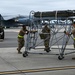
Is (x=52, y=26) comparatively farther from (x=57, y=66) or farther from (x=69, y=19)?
(x=57, y=66)

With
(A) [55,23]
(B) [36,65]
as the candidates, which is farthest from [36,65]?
(A) [55,23]

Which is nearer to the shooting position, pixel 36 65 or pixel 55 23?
pixel 36 65

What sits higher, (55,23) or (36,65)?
(55,23)

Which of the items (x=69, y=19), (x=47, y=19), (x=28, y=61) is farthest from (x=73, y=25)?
(x=28, y=61)

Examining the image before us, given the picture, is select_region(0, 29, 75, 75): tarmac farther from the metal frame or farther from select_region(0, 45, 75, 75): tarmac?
the metal frame

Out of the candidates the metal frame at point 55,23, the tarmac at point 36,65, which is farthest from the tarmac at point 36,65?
the metal frame at point 55,23

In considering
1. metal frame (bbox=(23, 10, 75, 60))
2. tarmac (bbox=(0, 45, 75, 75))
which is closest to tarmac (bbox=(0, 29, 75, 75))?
tarmac (bbox=(0, 45, 75, 75))

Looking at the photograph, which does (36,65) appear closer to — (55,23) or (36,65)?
(36,65)

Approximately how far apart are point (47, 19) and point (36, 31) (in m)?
0.80

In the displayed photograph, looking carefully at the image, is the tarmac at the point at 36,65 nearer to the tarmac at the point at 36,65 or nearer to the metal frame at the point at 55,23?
the tarmac at the point at 36,65

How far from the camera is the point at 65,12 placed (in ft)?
44.8

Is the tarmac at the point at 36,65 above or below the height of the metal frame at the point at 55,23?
below

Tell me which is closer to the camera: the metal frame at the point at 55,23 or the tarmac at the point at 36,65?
the tarmac at the point at 36,65

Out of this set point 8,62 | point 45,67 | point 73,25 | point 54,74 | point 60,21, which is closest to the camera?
point 54,74
